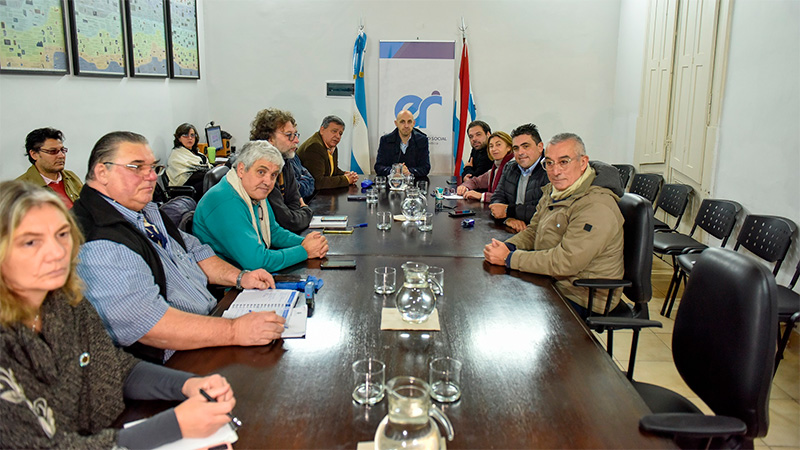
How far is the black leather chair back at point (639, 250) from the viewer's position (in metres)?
2.67

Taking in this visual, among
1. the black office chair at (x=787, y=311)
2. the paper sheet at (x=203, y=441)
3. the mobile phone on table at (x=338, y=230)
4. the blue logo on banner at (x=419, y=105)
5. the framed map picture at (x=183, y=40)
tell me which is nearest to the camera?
the paper sheet at (x=203, y=441)

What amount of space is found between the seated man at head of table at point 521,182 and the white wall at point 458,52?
330cm

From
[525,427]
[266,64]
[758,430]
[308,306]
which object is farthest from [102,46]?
[758,430]

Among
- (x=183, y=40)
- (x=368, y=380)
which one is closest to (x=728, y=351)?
(x=368, y=380)

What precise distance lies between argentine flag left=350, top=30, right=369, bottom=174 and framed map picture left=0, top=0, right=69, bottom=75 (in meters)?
3.45

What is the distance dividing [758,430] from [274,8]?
6957 millimetres

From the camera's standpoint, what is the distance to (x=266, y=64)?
721 centimetres

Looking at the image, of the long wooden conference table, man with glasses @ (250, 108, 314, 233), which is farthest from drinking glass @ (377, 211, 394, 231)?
the long wooden conference table

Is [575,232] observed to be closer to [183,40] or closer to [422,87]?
[422,87]

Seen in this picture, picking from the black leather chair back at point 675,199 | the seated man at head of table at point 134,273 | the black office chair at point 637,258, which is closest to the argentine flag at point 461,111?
the black leather chair back at point 675,199

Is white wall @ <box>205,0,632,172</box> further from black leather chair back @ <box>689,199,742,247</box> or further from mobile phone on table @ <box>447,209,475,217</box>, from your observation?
mobile phone on table @ <box>447,209,475,217</box>

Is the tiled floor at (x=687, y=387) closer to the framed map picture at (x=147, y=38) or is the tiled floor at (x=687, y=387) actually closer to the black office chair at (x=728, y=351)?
the black office chair at (x=728, y=351)

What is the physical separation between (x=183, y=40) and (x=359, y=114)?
88.0 inches

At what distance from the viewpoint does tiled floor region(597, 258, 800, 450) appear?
2631 mm
